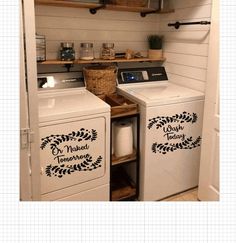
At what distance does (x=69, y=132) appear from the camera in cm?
172

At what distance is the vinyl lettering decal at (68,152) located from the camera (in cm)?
169

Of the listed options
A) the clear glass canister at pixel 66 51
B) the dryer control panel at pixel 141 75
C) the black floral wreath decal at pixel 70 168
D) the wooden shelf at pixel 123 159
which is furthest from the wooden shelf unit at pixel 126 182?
the clear glass canister at pixel 66 51

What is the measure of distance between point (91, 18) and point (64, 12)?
0.76 feet

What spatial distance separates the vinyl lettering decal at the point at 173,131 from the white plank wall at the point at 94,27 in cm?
83

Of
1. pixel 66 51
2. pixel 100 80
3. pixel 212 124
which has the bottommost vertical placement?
pixel 212 124

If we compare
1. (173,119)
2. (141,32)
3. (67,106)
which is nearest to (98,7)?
(141,32)

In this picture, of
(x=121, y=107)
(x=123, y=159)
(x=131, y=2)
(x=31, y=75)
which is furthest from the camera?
(x=131, y=2)

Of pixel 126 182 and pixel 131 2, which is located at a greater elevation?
pixel 131 2

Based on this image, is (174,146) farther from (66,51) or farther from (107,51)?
(66,51)

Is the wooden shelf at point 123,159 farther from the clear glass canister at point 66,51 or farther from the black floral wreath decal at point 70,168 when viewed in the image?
the clear glass canister at point 66,51

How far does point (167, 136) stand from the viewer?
2.10 meters

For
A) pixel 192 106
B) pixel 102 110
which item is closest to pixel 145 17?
pixel 192 106

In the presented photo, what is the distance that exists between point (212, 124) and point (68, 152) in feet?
3.46

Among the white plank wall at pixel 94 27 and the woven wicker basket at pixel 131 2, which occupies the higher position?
the woven wicker basket at pixel 131 2
